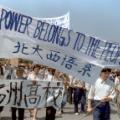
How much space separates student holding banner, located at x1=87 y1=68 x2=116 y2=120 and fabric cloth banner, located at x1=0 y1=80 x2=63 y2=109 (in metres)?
1.16

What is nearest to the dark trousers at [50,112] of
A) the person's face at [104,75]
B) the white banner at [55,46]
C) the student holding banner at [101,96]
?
the student holding banner at [101,96]

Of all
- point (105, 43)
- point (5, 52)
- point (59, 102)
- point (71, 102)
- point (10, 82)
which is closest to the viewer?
point (5, 52)

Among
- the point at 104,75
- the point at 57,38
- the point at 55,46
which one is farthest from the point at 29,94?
the point at 57,38

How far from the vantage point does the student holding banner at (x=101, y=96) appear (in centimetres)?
1227

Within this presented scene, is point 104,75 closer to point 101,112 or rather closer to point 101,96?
point 101,96

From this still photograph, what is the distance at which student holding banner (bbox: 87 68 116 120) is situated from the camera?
40.3 ft

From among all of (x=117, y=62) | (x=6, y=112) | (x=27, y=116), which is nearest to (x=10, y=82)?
(x=117, y=62)

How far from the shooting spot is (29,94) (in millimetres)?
12711

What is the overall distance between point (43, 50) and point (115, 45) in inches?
57.5

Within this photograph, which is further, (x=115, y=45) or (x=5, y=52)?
(x=115, y=45)

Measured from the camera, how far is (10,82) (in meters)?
12.5

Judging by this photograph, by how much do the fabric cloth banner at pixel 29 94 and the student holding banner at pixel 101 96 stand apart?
116 centimetres

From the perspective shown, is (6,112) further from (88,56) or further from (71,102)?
(88,56)

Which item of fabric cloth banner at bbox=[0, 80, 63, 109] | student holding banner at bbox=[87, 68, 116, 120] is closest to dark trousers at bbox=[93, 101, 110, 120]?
student holding banner at bbox=[87, 68, 116, 120]
